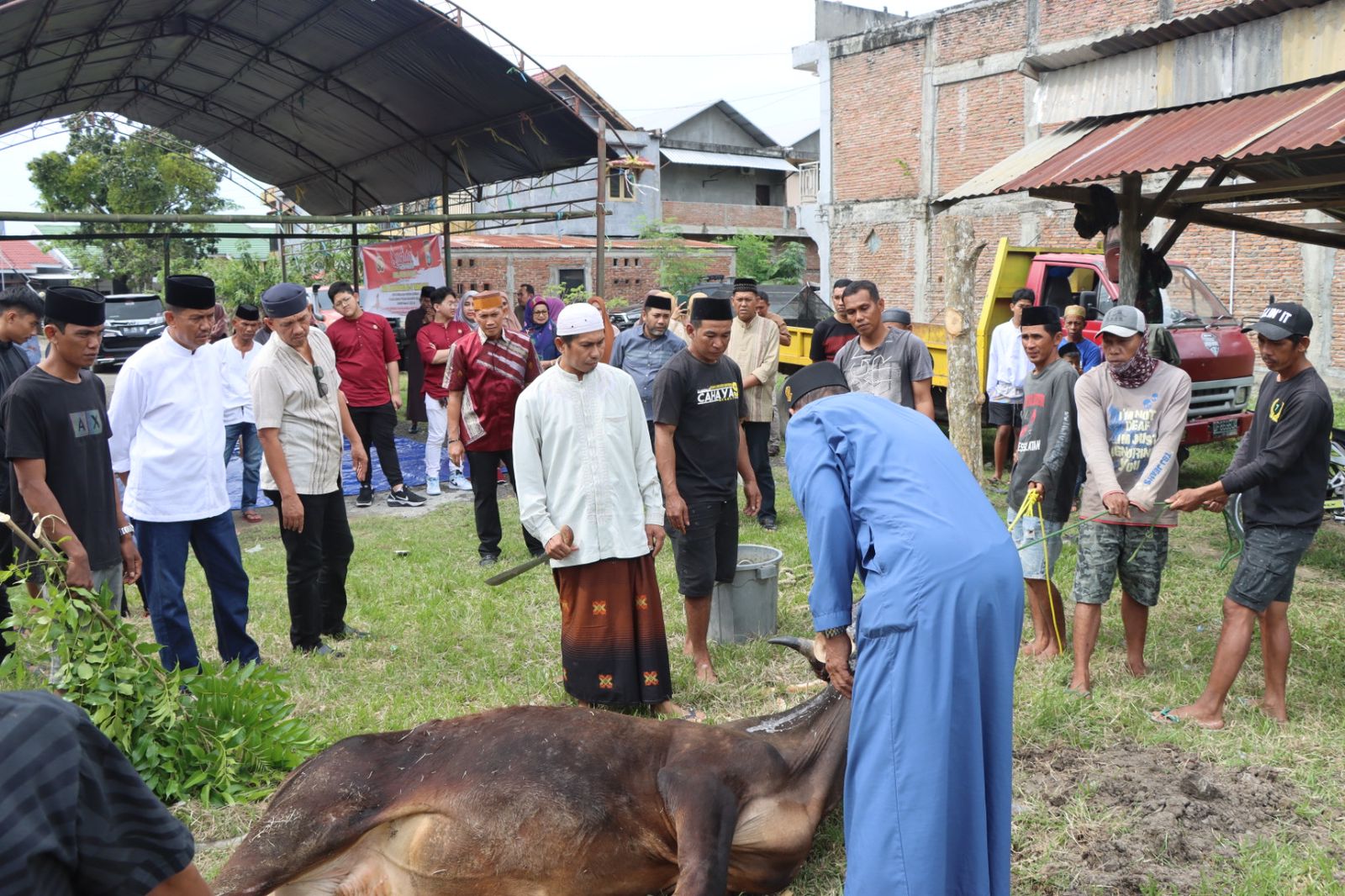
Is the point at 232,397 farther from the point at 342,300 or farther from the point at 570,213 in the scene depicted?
the point at 570,213

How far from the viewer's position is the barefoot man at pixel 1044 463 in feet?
18.5

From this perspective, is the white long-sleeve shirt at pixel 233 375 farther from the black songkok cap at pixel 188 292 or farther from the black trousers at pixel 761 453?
the black trousers at pixel 761 453

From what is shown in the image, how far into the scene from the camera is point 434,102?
1466 centimetres

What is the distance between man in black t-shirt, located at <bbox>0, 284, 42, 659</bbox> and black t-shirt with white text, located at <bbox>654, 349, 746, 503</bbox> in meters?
3.31

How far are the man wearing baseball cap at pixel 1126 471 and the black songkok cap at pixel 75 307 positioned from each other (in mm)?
4719

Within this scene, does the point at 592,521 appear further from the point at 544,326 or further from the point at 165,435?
the point at 544,326

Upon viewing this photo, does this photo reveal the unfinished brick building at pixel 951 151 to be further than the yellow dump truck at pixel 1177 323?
Yes

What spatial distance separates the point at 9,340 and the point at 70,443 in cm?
130

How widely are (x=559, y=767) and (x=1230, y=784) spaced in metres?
2.78

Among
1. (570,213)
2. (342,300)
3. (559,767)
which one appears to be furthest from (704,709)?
(570,213)

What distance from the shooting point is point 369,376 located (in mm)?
9414

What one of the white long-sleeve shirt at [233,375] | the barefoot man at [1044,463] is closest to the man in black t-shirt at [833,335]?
the barefoot man at [1044,463]

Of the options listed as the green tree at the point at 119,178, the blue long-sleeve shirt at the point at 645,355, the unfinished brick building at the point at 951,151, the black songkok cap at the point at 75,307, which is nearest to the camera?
the black songkok cap at the point at 75,307

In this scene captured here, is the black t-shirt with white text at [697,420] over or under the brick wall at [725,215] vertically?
under
